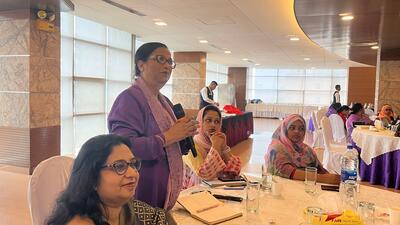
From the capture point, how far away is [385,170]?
4805 mm

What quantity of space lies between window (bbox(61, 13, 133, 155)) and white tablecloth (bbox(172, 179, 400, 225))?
5047mm

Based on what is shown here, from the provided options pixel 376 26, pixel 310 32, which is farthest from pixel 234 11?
pixel 376 26

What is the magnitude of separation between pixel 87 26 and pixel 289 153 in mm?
6045

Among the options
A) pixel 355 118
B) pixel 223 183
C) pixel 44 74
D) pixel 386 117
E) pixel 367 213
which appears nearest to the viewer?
pixel 367 213

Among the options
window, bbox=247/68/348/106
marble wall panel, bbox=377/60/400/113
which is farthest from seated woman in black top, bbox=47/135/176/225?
window, bbox=247/68/348/106

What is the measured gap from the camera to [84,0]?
17.0ft

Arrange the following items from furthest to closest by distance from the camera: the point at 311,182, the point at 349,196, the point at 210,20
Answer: the point at 210,20 < the point at 311,182 < the point at 349,196

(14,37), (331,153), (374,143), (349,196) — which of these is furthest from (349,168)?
(14,37)

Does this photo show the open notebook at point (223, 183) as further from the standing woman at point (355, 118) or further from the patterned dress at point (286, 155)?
the standing woman at point (355, 118)

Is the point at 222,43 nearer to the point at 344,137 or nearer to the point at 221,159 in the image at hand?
the point at 344,137

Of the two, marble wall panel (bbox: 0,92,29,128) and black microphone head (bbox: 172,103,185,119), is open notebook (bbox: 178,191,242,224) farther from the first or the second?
marble wall panel (bbox: 0,92,29,128)

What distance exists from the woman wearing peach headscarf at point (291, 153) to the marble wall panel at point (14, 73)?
397 centimetres

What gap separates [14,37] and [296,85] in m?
16.0

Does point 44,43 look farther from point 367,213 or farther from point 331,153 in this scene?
point 367,213
